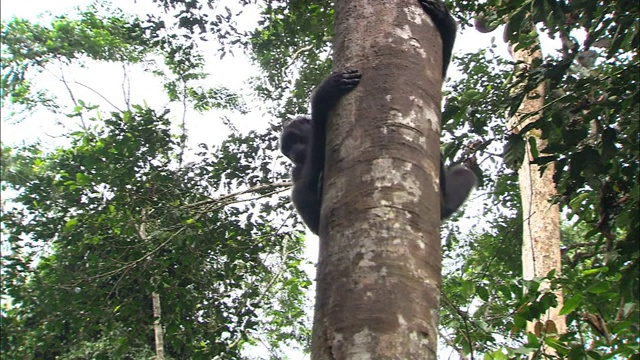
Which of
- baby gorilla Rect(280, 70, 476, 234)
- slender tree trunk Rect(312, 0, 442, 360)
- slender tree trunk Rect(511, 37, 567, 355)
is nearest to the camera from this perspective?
slender tree trunk Rect(312, 0, 442, 360)

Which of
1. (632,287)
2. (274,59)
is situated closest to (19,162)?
(274,59)

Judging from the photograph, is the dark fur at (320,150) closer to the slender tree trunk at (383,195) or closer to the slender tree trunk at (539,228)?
the slender tree trunk at (383,195)

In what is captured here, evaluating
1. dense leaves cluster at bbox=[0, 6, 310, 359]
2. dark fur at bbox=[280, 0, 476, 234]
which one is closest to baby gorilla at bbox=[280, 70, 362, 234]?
dark fur at bbox=[280, 0, 476, 234]

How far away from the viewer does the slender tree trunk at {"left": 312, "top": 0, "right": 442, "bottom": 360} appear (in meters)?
1.74

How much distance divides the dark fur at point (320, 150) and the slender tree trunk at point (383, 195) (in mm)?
74

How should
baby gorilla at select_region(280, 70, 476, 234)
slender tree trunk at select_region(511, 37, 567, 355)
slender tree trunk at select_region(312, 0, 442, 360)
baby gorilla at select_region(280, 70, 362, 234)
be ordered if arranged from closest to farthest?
slender tree trunk at select_region(312, 0, 442, 360) < baby gorilla at select_region(280, 70, 362, 234) < baby gorilla at select_region(280, 70, 476, 234) < slender tree trunk at select_region(511, 37, 567, 355)

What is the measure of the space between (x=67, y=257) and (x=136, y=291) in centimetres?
93

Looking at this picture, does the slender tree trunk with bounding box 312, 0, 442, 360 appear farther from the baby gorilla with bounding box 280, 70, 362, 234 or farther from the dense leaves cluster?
the dense leaves cluster

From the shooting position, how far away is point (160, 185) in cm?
769

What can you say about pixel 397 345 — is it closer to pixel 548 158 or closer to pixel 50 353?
pixel 548 158

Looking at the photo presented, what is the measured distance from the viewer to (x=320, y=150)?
13.1ft

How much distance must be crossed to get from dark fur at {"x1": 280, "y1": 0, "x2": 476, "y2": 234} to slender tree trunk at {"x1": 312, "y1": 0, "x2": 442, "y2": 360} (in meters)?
0.07

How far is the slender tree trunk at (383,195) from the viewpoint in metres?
1.74

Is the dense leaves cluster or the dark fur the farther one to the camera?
the dense leaves cluster
